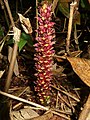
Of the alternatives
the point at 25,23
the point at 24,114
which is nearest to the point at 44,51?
the point at 25,23

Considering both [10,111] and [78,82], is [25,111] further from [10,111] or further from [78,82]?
[78,82]

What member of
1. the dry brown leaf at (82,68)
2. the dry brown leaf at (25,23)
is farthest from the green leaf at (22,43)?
the dry brown leaf at (82,68)

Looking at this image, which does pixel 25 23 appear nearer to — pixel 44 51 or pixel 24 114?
pixel 44 51

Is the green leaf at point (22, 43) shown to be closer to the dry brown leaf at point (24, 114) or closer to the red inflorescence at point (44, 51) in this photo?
the red inflorescence at point (44, 51)

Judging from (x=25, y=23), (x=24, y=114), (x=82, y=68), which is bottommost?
(x=24, y=114)

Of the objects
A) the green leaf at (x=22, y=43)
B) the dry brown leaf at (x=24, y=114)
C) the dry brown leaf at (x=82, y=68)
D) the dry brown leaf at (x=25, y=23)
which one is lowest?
the dry brown leaf at (x=24, y=114)

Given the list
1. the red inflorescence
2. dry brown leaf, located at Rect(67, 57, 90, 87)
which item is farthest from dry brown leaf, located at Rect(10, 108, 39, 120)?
dry brown leaf, located at Rect(67, 57, 90, 87)

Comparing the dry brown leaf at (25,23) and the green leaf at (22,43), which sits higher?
the dry brown leaf at (25,23)
